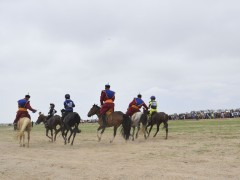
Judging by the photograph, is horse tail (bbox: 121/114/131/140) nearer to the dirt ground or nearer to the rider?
the rider

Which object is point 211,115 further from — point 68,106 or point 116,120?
point 68,106

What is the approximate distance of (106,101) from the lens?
19453 mm

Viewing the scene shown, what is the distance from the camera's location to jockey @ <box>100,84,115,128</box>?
19.4 meters

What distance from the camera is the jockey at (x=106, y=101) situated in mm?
19438

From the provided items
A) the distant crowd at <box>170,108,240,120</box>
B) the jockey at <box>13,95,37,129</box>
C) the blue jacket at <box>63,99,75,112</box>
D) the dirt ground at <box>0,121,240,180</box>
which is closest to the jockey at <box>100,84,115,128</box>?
the blue jacket at <box>63,99,75,112</box>

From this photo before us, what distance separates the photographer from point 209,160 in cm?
1198

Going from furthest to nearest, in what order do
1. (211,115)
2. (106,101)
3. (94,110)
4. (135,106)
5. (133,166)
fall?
(211,115) → (135,106) → (94,110) → (106,101) → (133,166)

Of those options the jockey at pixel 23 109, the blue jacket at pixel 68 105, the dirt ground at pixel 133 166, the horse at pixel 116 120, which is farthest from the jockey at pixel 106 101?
the dirt ground at pixel 133 166

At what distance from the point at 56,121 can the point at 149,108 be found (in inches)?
219

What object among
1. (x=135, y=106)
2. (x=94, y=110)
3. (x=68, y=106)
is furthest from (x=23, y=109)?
(x=135, y=106)

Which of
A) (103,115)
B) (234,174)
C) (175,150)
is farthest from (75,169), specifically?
(103,115)

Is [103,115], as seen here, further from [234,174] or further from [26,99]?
[234,174]

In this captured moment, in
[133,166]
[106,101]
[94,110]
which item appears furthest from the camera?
[94,110]

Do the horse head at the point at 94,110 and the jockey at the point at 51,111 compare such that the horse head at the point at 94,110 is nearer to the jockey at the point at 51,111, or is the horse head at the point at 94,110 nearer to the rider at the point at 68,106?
the rider at the point at 68,106
